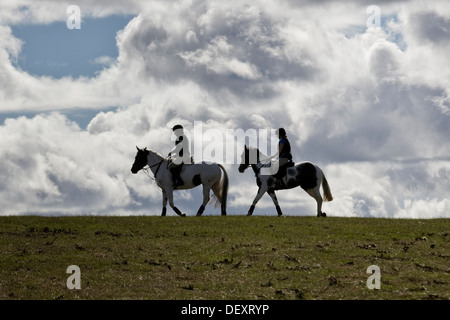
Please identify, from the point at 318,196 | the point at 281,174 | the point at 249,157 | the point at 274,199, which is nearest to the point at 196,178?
the point at 249,157

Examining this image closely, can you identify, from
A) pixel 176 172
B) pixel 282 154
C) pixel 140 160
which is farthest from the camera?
pixel 140 160

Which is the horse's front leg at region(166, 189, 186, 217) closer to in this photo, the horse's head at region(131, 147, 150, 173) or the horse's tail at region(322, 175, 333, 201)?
the horse's head at region(131, 147, 150, 173)

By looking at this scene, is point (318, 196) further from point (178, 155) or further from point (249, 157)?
point (178, 155)

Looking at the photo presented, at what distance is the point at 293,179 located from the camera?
38750 mm

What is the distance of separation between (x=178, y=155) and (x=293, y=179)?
581cm

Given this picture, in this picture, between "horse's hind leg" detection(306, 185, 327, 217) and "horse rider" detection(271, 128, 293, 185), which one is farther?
"horse's hind leg" detection(306, 185, 327, 217)

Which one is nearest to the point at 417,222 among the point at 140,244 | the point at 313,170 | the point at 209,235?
the point at 313,170

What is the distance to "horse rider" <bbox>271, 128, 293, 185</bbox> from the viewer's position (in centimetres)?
3762

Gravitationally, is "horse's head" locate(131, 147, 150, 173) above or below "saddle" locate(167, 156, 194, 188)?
above

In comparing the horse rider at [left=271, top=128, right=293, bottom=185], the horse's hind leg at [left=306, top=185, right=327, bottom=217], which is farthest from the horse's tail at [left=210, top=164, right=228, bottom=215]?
the horse's hind leg at [left=306, top=185, right=327, bottom=217]

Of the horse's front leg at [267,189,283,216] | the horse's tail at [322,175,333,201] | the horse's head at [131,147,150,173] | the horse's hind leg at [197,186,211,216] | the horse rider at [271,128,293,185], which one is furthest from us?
the horse's head at [131,147,150,173]

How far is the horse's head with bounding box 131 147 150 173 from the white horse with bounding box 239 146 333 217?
5053 mm

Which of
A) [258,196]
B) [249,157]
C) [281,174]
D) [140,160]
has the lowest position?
[258,196]
